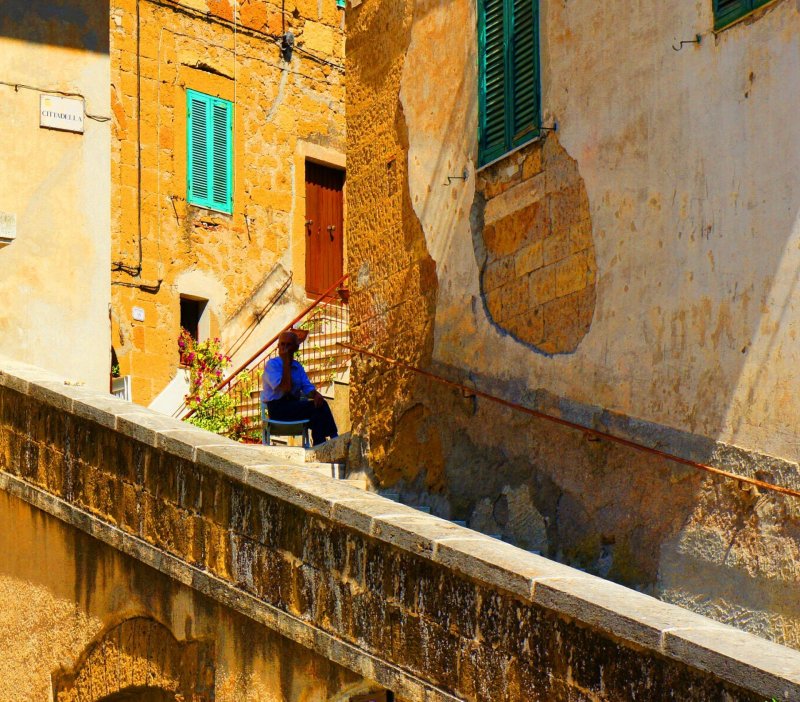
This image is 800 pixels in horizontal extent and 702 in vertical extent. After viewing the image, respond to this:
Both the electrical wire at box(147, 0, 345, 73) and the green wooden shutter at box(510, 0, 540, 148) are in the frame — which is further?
the electrical wire at box(147, 0, 345, 73)

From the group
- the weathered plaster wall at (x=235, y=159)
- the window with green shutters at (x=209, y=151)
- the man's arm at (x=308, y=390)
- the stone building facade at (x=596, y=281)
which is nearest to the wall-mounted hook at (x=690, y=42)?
the stone building facade at (x=596, y=281)

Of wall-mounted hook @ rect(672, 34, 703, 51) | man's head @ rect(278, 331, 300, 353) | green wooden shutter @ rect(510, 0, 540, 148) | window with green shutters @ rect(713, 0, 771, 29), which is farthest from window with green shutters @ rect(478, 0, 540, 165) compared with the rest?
man's head @ rect(278, 331, 300, 353)

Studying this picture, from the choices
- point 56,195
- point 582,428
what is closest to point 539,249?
point 582,428

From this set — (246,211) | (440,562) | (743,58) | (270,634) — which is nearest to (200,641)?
(270,634)

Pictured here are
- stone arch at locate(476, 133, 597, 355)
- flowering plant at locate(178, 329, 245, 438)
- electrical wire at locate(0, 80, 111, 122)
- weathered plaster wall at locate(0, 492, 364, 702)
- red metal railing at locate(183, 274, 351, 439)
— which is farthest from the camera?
flowering plant at locate(178, 329, 245, 438)

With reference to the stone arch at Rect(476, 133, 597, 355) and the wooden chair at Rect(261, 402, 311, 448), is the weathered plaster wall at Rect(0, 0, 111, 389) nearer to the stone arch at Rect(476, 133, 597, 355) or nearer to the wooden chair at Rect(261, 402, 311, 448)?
the wooden chair at Rect(261, 402, 311, 448)

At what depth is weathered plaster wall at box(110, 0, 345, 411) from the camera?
17750 millimetres

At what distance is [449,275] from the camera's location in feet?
34.8

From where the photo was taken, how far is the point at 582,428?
8.93m

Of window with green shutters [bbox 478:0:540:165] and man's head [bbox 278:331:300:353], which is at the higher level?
window with green shutters [bbox 478:0:540:165]

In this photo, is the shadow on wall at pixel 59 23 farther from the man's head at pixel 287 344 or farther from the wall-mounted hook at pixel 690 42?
the wall-mounted hook at pixel 690 42

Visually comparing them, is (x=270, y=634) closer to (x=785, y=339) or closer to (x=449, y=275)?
(x=785, y=339)

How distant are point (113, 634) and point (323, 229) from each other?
12279mm

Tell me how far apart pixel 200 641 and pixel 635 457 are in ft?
8.52
